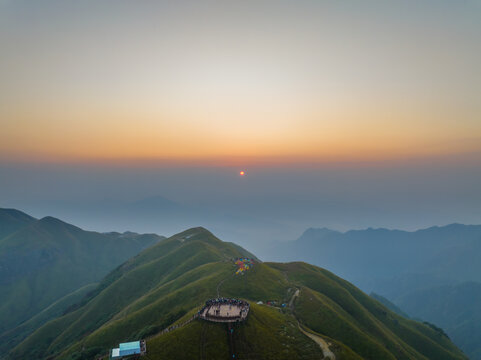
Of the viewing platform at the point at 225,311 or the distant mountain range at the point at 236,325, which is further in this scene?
the viewing platform at the point at 225,311

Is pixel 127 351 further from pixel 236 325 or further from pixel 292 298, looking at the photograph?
pixel 292 298

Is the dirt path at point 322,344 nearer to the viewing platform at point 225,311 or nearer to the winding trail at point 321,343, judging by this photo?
the winding trail at point 321,343

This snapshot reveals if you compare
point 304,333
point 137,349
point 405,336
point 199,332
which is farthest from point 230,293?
point 405,336

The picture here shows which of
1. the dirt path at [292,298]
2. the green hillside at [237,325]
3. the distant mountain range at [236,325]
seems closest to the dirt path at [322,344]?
the distant mountain range at [236,325]

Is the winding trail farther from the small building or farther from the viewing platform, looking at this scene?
the small building

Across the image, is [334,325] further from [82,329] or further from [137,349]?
[82,329]

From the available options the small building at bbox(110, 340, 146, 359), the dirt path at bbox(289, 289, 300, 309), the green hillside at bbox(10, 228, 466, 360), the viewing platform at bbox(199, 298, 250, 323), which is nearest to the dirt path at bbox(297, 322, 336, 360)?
the green hillside at bbox(10, 228, 466, 360)

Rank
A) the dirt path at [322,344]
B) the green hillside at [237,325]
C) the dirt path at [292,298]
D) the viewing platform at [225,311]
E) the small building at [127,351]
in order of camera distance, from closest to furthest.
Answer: the small building at [127,351], the green hillside at [237,325], the dirt path at [322,344], the viewing platform at [225,311], the dirt path at [292,298]
